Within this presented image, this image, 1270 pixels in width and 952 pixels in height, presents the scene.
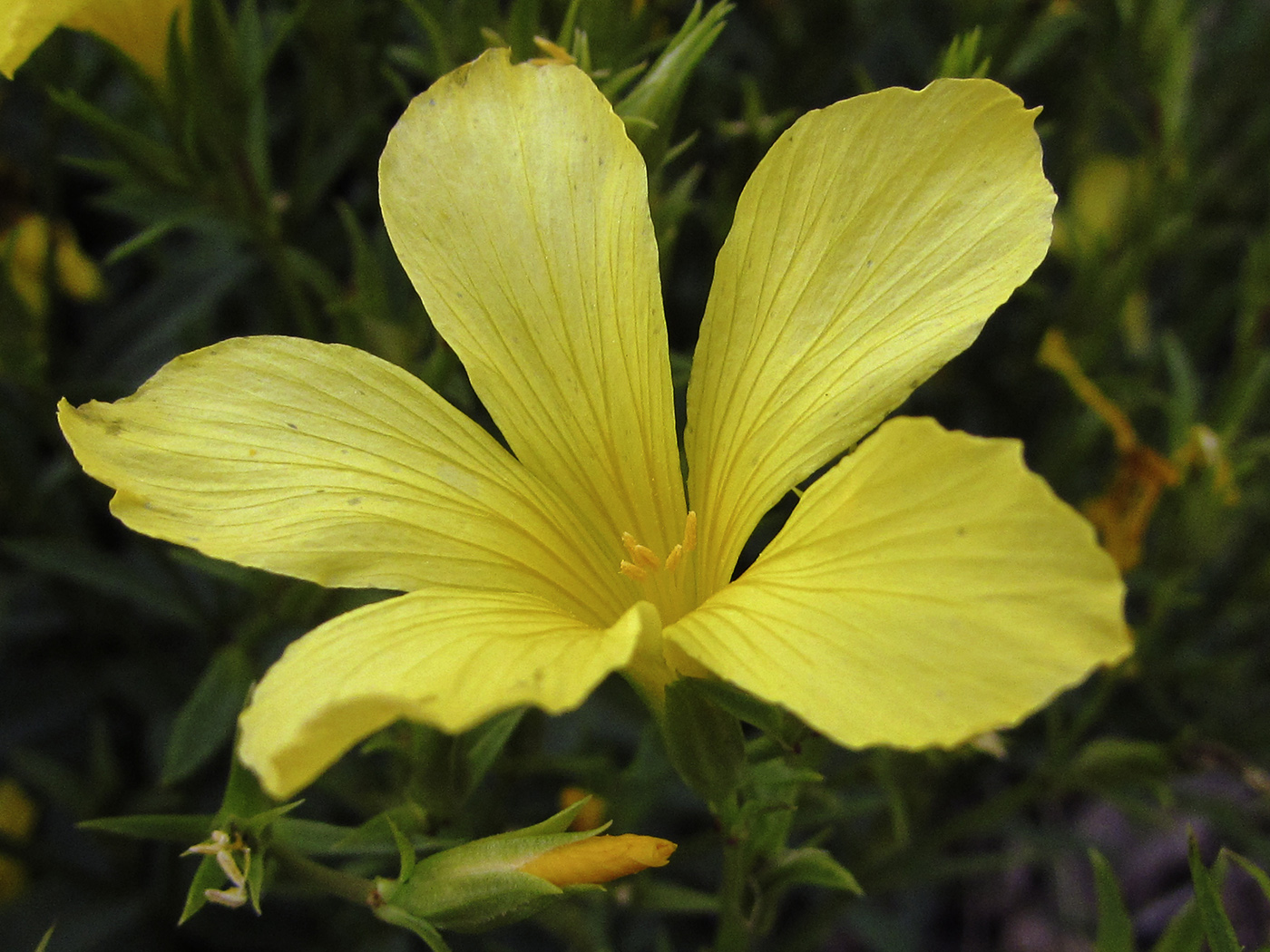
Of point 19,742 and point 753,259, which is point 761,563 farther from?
point 19,742

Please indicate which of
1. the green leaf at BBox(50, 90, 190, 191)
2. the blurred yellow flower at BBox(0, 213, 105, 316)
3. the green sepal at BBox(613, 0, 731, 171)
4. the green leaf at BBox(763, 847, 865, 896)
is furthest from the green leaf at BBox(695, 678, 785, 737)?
the blurred yellow flower at BBox(0, 213, 105, 316)

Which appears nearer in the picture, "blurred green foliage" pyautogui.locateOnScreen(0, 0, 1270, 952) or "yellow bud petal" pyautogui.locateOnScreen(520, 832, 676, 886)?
"yellow bud petal" pyautogui.locateOnScreen(520, 832, 676, 886)

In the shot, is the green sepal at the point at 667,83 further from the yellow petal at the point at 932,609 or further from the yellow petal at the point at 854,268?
the yellow petal at the point at 932,609

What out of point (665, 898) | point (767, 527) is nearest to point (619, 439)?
point (767, 527)

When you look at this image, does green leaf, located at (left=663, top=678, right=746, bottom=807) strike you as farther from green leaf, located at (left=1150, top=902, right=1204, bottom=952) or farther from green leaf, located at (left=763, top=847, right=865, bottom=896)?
green leaf, located at (left=1150, top=902, right=1204, bottom=952)

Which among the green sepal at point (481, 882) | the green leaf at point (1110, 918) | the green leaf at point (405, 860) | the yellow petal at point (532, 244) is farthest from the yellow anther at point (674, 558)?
the green leaf at point (1110, 918)

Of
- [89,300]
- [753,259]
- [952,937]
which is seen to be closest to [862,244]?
[753,259]

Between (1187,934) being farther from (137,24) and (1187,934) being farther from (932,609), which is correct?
(137,24)
